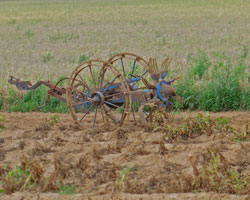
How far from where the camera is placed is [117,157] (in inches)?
204

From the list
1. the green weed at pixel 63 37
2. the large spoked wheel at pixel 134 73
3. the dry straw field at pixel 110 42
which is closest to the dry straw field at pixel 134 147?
the dry straw field at pixel 110 42

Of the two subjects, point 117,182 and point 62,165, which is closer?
point 117,182

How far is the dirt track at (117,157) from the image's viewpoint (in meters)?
4.20

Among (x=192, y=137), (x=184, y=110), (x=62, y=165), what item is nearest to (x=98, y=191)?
(x=62, y=165)

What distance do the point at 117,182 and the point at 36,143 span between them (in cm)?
168

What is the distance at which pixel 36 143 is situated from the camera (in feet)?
18.3

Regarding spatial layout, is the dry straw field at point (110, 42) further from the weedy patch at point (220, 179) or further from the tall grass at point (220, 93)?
the weedy patch at point (220, 179)

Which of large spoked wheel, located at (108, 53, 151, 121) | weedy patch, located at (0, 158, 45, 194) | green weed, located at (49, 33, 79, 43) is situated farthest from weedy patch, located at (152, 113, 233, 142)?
green weed, located at (49, 33, 79, 43)

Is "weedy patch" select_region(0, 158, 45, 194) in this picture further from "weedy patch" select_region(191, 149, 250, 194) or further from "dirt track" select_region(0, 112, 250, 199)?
"weedy patch" select_region(191, 149, 250, 194)

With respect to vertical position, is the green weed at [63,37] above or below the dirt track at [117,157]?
below

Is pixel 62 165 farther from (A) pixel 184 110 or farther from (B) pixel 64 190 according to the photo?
(A) pixel 184 110

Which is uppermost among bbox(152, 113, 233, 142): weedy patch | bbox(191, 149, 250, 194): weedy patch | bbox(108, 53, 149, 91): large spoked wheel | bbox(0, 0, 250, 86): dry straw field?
bbox(108, 53, 149, 91): large spoked wheel

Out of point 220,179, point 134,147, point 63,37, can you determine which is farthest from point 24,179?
point 63,37

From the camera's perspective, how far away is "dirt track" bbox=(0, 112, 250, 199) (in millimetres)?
4203
